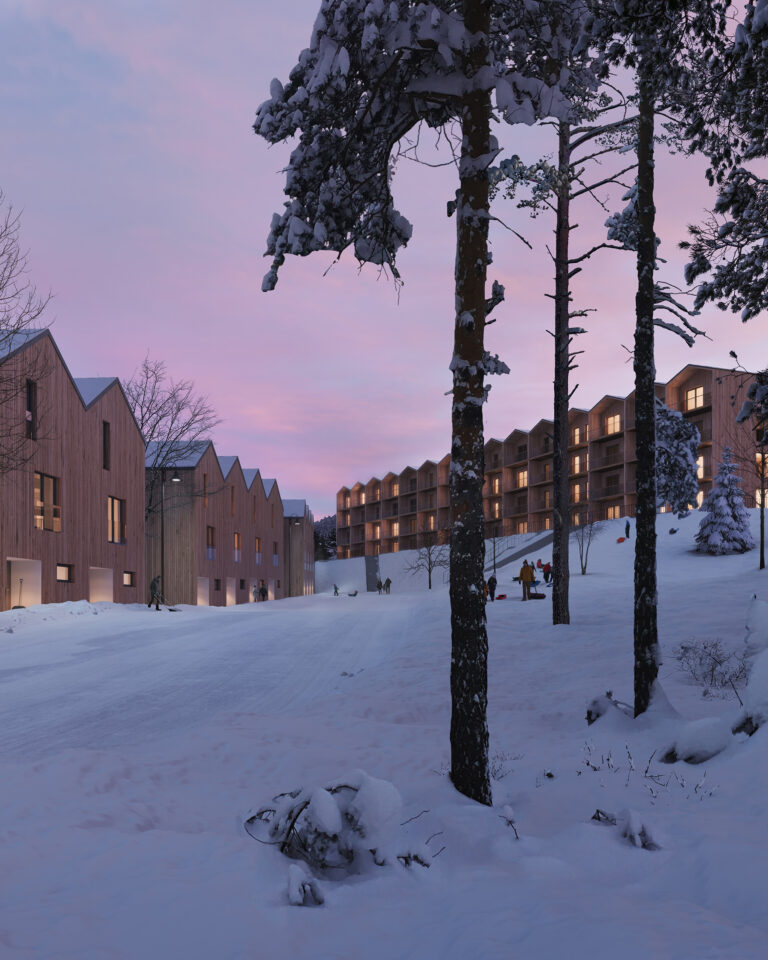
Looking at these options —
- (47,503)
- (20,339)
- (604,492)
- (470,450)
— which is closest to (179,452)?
(47,503)

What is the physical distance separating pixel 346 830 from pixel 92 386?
30.9 metres

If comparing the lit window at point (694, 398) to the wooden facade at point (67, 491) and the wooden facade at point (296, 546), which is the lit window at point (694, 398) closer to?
the wooden facade at point (296, 546)

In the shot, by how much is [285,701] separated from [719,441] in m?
42.3

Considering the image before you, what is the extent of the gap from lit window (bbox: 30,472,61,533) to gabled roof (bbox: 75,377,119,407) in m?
4.36

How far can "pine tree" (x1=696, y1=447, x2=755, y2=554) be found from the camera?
38000 millimetres

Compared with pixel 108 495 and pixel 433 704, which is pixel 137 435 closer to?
pixel 108 495

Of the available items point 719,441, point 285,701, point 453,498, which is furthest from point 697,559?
point 453,498

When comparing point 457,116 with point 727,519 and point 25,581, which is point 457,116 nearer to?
point 25,581

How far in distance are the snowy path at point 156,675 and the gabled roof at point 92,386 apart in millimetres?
12287

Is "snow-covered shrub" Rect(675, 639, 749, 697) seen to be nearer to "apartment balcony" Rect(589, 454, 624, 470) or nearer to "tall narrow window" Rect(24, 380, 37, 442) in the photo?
"tall narrow window" Rect(24, 380, 37, 442)

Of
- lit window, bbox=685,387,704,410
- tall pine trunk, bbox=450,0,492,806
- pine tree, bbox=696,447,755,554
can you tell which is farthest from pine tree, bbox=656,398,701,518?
lit window, bbox=685,387,704,410

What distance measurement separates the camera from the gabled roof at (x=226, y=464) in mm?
47438

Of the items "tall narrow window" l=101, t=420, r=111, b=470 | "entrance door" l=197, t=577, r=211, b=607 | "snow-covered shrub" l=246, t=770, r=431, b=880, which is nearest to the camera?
"snow-covered shrub" l=246, t=770, r=431, b=880

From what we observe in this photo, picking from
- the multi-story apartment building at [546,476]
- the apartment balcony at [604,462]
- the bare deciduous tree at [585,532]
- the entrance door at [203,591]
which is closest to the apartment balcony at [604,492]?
the multi-story apartment building at [546,476]
